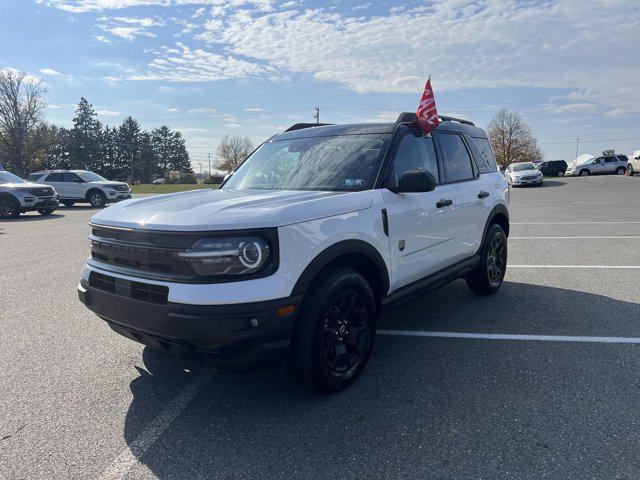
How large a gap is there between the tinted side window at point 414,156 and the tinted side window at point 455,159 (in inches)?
→ 9.6

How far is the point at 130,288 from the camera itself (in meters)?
2.92

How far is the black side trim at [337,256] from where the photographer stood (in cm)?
287

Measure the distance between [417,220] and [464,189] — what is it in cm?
114

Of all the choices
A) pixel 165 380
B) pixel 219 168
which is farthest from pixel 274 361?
pixel 219 168

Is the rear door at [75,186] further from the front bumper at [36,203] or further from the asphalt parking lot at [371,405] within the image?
the asphalt parking lot at [371,405]

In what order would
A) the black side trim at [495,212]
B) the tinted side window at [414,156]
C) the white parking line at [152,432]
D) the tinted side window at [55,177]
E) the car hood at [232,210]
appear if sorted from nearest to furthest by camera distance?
the white parking line at [152,432], the car hood at [232,210], the tinted side window at [414,156], the black side trim at [495,212], the tinted side window at [55,177]

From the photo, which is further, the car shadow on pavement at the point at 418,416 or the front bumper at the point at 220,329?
the front bumper at the point at 220,329

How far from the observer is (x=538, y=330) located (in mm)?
4371

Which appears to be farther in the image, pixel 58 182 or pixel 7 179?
pixel 58 182

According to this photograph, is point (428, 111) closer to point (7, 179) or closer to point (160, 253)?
point (160, 253)

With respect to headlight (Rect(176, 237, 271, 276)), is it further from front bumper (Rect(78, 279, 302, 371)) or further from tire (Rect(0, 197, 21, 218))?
tire (Rect(0, 197, 21, 218))

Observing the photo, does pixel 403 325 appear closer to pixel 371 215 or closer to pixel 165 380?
pixel 371 215

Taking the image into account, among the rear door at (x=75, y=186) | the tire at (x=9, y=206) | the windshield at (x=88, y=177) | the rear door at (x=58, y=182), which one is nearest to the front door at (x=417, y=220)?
the tire at (x=9, y=206)

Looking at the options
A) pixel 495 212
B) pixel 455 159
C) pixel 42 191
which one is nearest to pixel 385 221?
pixel 455 159
